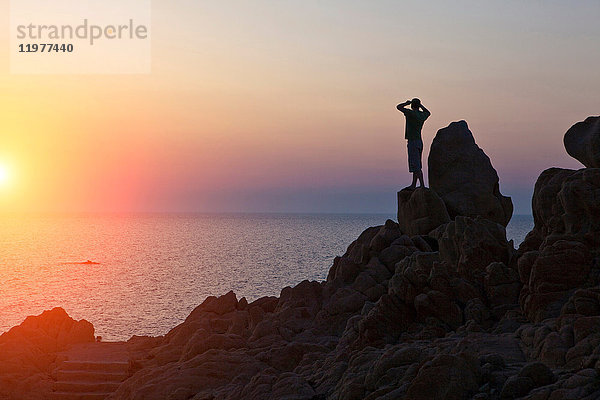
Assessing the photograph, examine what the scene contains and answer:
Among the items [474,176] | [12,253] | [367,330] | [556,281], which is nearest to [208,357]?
[367,330]

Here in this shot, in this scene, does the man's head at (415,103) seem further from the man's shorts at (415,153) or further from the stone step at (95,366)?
the stone step at (95,366)

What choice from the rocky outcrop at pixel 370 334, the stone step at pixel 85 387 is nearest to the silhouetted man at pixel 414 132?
the rocky outcrop at pixel 370 334

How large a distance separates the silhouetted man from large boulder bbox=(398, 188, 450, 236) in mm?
1109

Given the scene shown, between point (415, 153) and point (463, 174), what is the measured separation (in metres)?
2.37

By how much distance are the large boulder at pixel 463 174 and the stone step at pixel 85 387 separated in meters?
14.5

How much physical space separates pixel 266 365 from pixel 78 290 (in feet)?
231

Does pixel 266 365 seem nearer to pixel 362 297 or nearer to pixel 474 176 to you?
pixel 362 297

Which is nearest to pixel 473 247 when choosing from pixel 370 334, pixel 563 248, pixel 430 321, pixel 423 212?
pixel 430 321

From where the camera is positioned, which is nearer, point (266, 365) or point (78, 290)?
point (266, 365)

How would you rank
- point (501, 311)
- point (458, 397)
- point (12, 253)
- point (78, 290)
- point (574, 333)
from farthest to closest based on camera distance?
1. point (12, 253)
2. point (78, 290)
3. point (501, 311)
4. point (574, 333)
5. point (458, 397)

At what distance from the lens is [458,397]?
429 inches

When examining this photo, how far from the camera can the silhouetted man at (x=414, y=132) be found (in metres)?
25.8

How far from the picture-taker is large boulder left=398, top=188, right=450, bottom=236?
83.9 feet

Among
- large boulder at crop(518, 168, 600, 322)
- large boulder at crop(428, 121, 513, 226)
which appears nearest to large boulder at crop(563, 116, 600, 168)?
large boulder at crop(518, 168, 600, 322)
